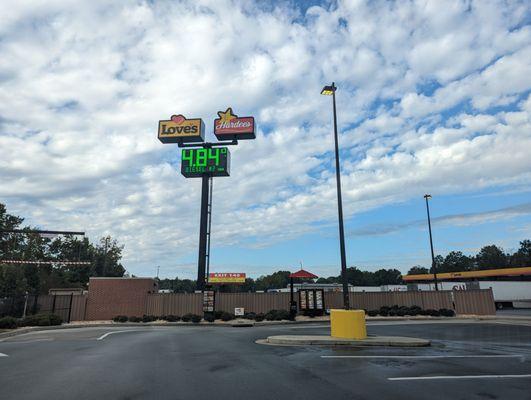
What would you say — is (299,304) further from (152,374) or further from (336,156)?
(152,374)

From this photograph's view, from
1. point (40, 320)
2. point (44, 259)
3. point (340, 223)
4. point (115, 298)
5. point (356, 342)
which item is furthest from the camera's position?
point (44, 259)

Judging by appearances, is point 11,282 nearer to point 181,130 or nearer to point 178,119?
point 181,130

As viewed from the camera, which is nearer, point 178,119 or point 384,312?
point 384,312

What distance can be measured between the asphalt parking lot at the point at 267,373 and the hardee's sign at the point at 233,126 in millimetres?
29402

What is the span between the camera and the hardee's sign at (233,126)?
41.0m

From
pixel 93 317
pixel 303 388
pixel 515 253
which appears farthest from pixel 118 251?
pixel 515 253

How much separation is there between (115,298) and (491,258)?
123 meters

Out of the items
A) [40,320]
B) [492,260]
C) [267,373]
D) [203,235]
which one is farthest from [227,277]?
[492,260]

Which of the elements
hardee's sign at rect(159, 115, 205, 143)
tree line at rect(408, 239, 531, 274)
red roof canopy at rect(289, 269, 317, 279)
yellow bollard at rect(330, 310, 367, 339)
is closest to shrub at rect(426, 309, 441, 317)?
red roof canopy at rect(289, 269, 317, 279)

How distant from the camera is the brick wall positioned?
34688mm

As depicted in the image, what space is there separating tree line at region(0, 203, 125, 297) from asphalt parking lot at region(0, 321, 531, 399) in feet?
80.3

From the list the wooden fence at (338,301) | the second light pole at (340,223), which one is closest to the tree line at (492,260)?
the wooden fence at (338,301)

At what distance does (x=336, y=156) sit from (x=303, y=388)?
37.8 feet

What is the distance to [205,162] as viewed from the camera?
133 feet
